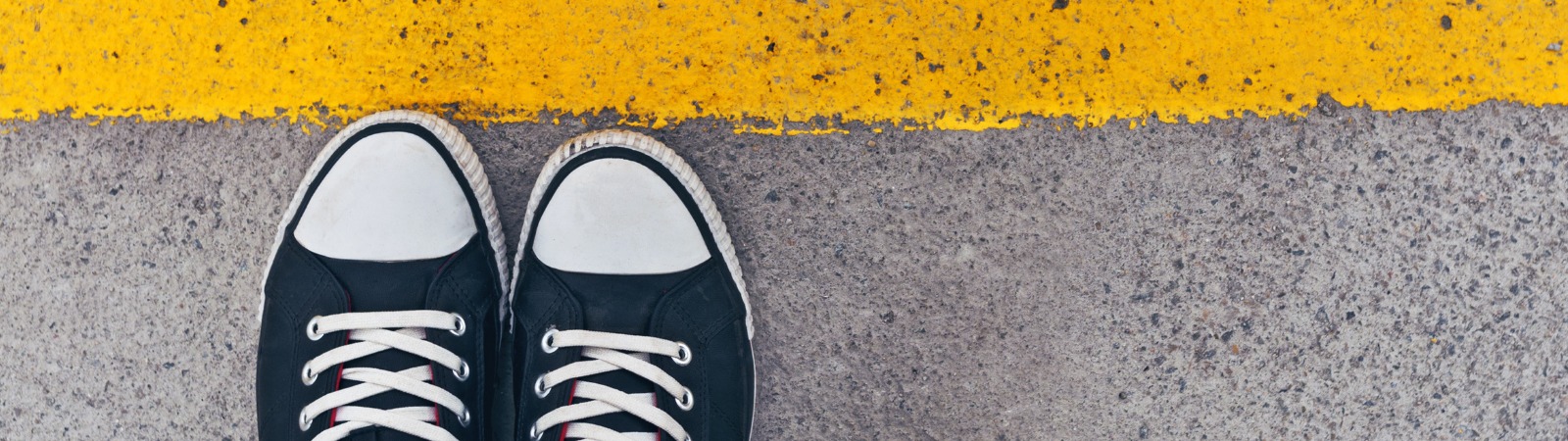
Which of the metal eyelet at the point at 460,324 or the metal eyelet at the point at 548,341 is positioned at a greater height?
the metal eyelet at the point at 460,324

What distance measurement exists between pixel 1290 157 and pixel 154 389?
2251 millimetres

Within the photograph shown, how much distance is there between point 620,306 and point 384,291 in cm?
43

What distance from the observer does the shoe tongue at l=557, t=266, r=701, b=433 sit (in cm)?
146

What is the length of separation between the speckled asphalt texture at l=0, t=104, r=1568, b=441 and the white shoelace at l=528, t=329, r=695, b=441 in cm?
21

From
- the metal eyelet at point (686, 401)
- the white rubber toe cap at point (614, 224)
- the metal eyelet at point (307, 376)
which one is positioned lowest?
the metal eyelet at point (686, 401)

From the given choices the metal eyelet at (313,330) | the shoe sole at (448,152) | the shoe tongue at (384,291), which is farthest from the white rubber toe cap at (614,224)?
the metal eyelet at (313,330)

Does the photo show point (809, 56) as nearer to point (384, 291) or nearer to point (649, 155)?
point (649, 155)

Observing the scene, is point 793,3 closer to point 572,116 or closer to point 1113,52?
point 572,116

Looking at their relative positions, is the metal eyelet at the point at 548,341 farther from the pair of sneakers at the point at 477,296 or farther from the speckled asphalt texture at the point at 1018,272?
the speckled asphalt texture at the point at 1018,272

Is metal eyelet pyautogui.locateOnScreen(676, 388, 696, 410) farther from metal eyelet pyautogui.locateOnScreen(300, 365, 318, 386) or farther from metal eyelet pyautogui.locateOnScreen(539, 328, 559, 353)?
metal eyelet pyautogui.locateOnScreen(300, 365, 318, 386)

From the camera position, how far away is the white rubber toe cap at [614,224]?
1430mm

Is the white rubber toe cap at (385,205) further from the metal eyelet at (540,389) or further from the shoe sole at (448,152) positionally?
the metal eyelet at (540,389)

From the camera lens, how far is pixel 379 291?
1454 millimetres

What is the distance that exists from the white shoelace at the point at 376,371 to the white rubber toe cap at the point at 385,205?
117 mm
